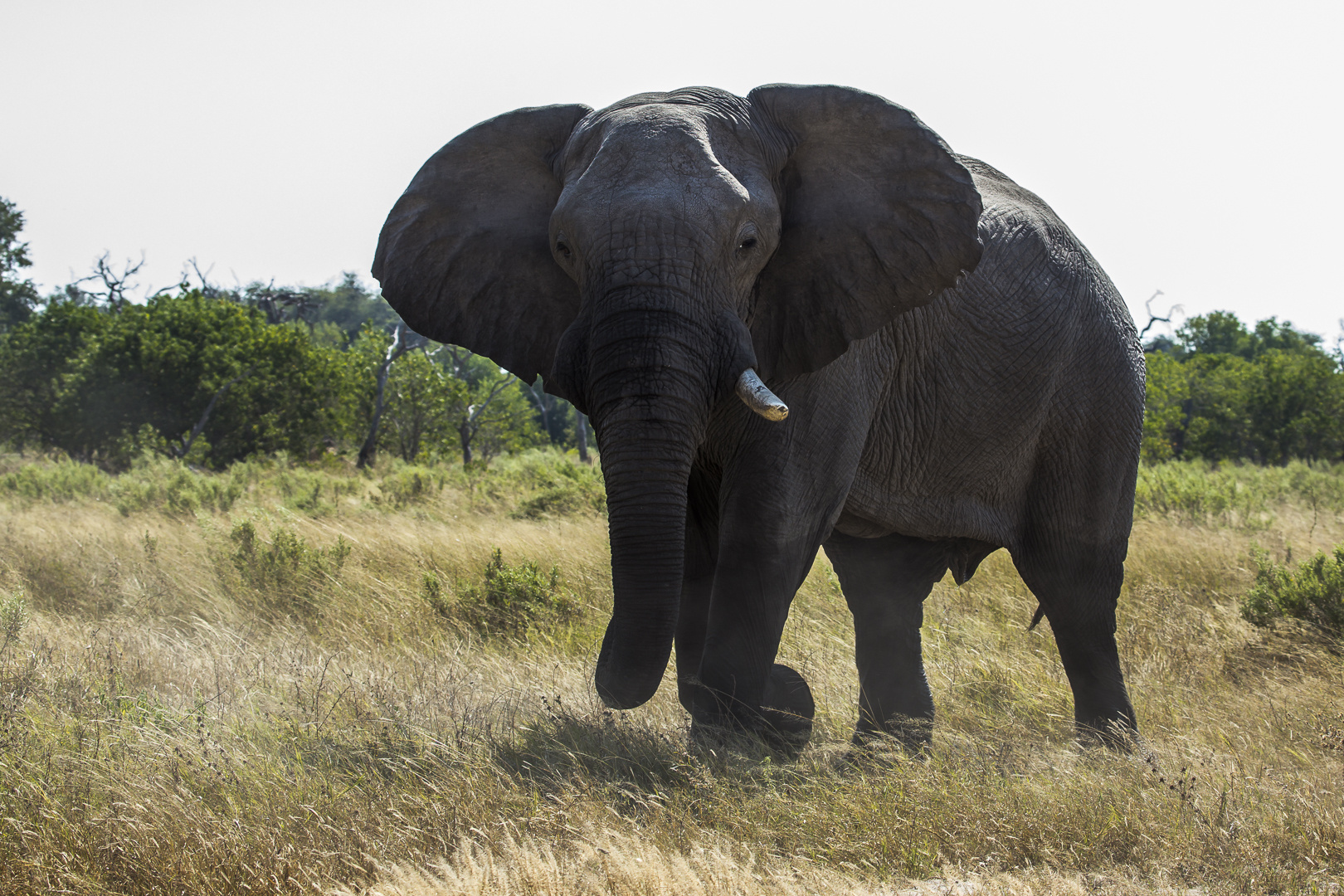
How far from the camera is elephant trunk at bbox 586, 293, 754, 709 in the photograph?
3027mm

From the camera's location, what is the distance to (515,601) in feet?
21.1

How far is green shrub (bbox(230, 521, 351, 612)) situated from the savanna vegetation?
0.03m

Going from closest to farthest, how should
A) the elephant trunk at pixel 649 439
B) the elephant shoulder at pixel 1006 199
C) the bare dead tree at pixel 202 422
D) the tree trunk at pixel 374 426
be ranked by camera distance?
the elephant trunk at pixel 649 439
the elephant shoulder at pixel 1006 199
the bare dead tree at pixel 202 422
the tree trunk at pixel 374 426

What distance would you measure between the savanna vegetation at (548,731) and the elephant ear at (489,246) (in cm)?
142

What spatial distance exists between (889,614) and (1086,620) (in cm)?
86

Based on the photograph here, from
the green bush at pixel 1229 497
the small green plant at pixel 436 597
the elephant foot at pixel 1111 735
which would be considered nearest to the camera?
the elephant foot at pixel 1111 735

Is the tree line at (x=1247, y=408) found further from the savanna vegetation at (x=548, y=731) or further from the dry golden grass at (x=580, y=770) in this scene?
the dry golden grass at (x=580, y=770)

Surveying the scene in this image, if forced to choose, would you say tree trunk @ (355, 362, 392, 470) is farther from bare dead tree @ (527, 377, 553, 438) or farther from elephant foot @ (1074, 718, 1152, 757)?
elephant foot @ (1074, 718, 1152, 757)

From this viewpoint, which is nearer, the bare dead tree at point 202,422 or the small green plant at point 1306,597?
the small green plant at point 1306,597

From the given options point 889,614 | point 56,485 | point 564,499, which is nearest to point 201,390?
point 56,485

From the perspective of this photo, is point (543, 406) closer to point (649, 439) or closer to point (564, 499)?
point (564, 499)

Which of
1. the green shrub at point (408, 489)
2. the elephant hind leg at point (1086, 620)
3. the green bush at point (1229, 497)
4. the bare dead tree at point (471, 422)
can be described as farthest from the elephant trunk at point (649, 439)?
the bare dead tree at point (471, 422)

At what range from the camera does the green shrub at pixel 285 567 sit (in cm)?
673

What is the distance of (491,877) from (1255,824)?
216 centimetres
